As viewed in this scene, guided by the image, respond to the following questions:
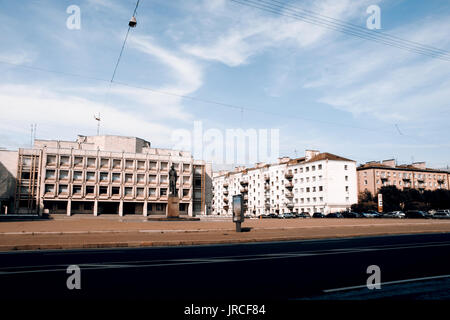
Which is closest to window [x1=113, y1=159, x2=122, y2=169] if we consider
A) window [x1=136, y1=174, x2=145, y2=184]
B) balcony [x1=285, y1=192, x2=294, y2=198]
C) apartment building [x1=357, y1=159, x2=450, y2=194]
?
window [x1=136, y1=174, x2=145, y2=184]

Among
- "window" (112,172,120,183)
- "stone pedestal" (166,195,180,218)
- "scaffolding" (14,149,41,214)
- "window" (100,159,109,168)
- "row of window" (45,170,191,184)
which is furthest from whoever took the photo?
"window" (112,172,120,183)

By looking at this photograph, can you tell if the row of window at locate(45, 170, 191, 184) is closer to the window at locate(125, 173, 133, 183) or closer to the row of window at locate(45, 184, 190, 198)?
the window at locate(125, 173, 133, 183)

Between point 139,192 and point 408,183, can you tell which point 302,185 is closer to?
point 408,183

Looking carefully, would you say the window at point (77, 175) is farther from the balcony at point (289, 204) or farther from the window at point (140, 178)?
the balcony at point (289, 204)

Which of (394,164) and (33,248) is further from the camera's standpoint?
(394,164)

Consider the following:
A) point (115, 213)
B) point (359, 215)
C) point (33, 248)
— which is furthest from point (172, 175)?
point (115, 213)

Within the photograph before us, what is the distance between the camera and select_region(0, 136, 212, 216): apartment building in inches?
2680

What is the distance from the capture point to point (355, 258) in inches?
356

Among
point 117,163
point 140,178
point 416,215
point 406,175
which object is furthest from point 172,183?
point 406,175

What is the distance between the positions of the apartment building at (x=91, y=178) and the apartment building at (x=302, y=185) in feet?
78.0

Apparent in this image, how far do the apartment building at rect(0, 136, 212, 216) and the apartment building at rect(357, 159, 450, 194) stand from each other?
41706 millimetres

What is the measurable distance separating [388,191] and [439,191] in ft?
42.4

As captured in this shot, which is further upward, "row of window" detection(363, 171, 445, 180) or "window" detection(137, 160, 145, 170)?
"window" detection(137, 160, 145, 170)
